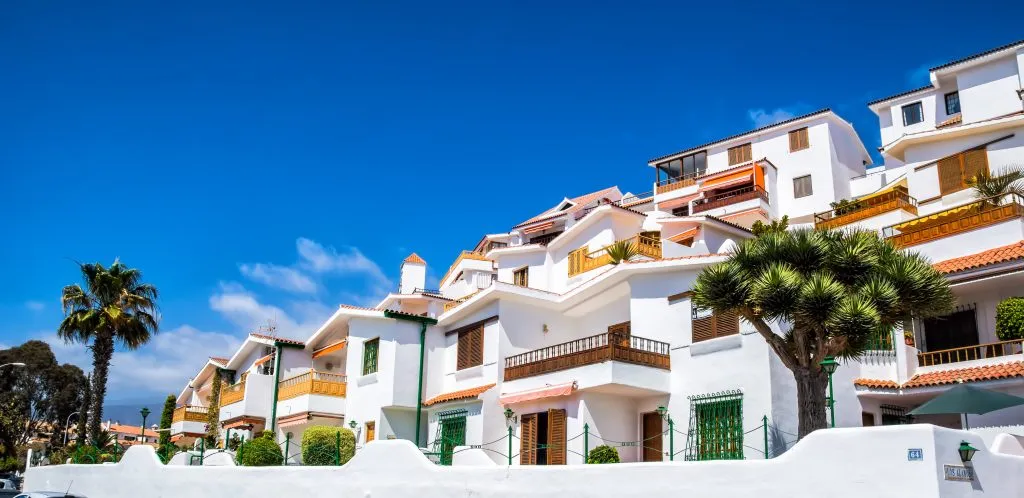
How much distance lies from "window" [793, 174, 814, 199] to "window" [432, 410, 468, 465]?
28.5 metres

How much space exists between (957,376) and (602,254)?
18223 mm

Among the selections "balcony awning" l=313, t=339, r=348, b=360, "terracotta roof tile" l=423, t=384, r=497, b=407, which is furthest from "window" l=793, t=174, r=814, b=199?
"balcony awning" l=313, t=339, r=348, b=360

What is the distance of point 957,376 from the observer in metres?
21.7

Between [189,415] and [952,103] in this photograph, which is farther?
[952,103]

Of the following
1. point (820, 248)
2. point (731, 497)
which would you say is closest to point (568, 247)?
point (820, 248)

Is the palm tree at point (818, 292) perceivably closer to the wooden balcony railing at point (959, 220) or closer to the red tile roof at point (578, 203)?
the wooden balcony railing at point (959, 220)

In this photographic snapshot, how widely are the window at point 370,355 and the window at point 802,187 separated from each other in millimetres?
28440

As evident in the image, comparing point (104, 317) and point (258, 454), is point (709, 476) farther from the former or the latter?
point (104, 317)

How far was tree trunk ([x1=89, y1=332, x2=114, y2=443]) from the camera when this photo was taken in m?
39.3

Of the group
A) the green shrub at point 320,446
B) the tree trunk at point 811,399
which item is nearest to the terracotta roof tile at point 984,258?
the tree trunk at point 811,399

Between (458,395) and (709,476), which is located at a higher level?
(458,395)

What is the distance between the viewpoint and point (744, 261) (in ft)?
56.4

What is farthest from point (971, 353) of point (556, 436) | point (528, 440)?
point (528, 440)

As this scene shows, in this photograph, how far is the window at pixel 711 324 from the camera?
22859 millimetres
